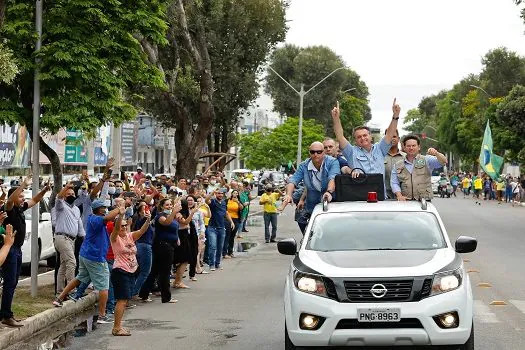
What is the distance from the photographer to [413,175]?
13391 mm

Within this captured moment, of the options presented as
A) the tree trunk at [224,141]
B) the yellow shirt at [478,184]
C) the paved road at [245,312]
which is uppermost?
the tree trunk at [224,141]

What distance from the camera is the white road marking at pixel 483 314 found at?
1389 cm

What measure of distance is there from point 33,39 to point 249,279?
651 cm

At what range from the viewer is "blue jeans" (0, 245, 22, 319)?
12891 millimetres

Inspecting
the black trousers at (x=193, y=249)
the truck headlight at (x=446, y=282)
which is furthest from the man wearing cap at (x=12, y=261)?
the black trousers at (x=193, y=249)

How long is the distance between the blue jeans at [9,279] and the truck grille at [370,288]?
16.1 ft

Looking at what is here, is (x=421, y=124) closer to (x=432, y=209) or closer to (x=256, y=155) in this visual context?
(x=256, y=155)

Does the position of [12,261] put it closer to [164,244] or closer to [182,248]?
[164,244]

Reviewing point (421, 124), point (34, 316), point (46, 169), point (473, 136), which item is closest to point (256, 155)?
point (46, 169)

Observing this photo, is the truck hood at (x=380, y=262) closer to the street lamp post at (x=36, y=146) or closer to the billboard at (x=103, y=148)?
the street lamp post at (x=36, y=146)

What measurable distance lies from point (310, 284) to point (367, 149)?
3.62m

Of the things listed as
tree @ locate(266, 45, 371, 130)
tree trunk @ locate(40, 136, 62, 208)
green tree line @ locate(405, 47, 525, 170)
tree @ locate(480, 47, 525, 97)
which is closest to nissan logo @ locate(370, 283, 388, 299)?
tree trunk @ locate(40, 136, 62, 208)

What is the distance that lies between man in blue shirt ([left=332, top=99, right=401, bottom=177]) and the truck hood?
8.93ft

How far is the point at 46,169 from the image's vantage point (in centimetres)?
4931
